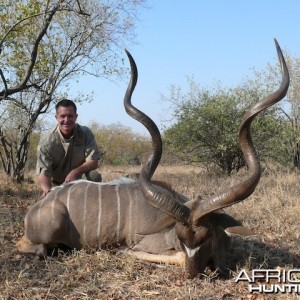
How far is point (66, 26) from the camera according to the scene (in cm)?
877

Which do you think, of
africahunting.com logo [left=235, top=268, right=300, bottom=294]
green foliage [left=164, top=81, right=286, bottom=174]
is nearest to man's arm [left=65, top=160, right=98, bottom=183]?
africahunting.com logo [left=235, top=268, right=300, bottom=294]

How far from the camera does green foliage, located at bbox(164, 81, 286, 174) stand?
9422 mm

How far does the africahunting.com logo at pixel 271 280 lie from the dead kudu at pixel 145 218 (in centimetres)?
23

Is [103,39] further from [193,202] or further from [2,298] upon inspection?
[2,298]

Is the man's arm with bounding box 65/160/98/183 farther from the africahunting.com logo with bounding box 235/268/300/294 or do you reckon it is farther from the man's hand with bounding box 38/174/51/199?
the africahunting.com logo with bounding box 235/268/300/294

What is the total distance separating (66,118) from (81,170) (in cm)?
50

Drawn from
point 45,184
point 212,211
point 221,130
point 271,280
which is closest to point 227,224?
point 212,211

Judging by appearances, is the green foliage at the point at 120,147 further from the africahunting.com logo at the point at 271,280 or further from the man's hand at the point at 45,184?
the africahunting.com logo at the point at 271,280

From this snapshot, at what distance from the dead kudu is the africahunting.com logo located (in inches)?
8.9

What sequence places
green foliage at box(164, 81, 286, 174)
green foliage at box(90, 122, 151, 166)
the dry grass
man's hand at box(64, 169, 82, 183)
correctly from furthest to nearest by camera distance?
green foliage at box(90, 122, 151, 166)
green foliage at box(164, 81, 286, 174)
man's hand at box(64, 169, 82, 183)
the dry grass

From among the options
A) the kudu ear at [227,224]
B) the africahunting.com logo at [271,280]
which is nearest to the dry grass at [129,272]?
the africahunting.com logo at [271,280]

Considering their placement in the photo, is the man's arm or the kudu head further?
the man's arm

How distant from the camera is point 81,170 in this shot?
4.30m

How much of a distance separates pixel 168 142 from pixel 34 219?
7067mm
